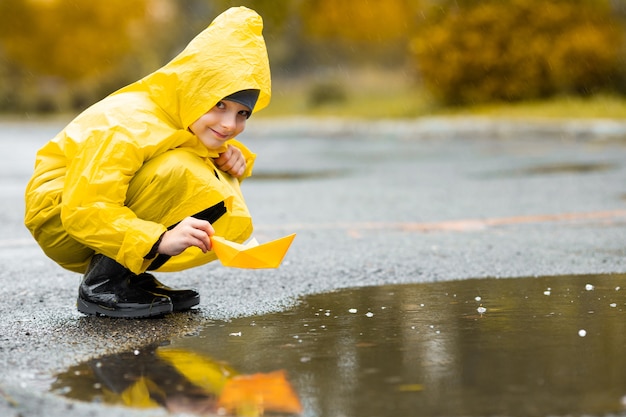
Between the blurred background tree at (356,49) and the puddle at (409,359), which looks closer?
the puddle at (409,359)

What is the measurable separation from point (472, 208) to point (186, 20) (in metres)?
54.3

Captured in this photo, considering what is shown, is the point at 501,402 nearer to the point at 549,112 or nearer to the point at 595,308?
the point at 595,308

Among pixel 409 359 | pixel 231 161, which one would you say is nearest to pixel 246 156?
pixel 231 161

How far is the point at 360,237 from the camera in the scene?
6312mm

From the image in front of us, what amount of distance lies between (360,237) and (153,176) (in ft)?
8.60

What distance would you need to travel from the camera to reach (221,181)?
4.05 metres

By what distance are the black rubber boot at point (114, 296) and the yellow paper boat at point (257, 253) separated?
56 cm

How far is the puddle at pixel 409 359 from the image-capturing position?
2.74 metres

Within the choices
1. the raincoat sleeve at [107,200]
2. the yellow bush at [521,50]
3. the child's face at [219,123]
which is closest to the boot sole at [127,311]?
the raincoat sleeve at [107,200]

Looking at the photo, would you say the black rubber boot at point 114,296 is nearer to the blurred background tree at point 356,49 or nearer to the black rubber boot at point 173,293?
the black rubber boot at point 173,293

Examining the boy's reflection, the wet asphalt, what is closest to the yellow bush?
the wet asphalt

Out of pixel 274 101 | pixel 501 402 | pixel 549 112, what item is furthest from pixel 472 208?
pixel 274 101

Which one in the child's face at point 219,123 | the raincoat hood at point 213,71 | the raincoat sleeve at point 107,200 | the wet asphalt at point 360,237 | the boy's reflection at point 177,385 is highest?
the raincoat hood at point 213,71

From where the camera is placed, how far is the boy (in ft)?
12.1
